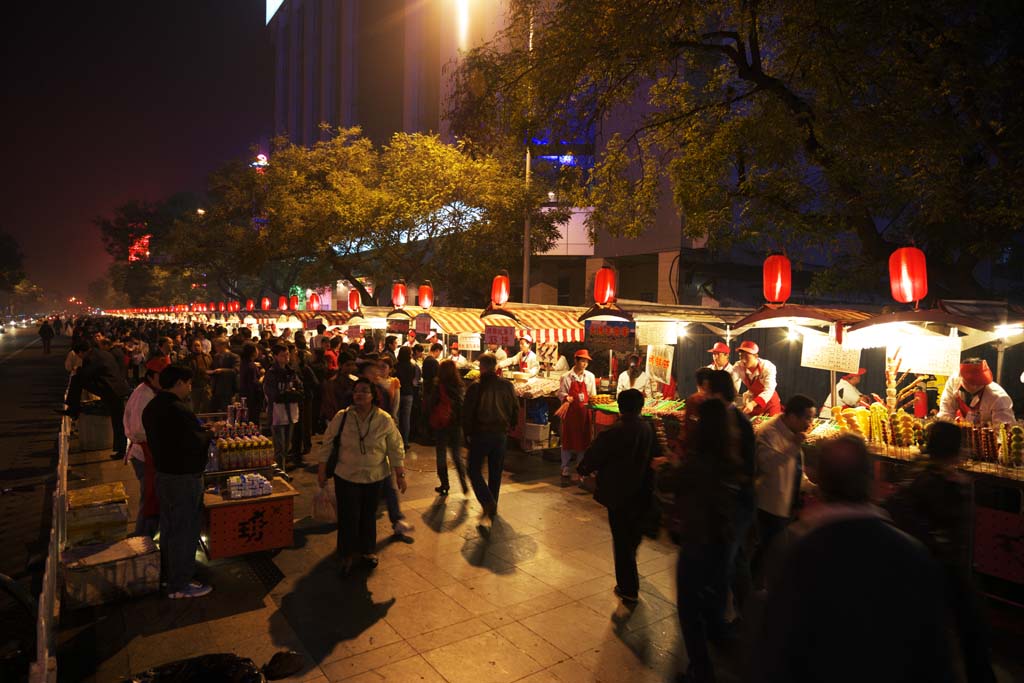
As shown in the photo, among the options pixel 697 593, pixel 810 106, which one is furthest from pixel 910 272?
pixel 697 593

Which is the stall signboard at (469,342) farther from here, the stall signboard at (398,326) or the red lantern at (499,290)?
the stall signboard at (398,326)

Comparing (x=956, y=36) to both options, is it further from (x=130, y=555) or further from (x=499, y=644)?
(x=130, y=555)

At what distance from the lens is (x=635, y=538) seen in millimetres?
4938

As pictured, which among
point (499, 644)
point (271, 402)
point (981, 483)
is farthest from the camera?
point (271, 402)

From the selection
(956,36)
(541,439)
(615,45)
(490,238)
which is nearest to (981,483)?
(956,36)

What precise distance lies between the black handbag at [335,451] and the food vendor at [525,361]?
8.41 meters

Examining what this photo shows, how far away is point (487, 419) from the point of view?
6.97 meters

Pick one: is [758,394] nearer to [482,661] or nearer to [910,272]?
[910,272]

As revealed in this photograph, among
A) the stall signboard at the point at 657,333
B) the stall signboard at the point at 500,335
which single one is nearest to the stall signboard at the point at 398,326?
the stall signboard at the point at 500,335

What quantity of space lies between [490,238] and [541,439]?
40.8ft

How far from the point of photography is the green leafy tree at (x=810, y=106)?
8.08 metres

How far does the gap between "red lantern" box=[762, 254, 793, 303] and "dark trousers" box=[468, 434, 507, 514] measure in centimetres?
450

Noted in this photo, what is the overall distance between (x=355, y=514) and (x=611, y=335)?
6091mm

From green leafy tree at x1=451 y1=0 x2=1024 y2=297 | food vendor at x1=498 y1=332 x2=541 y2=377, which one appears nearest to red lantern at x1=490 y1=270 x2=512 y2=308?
food vendor at x1=498 y1=332 x2=541 y2=377
